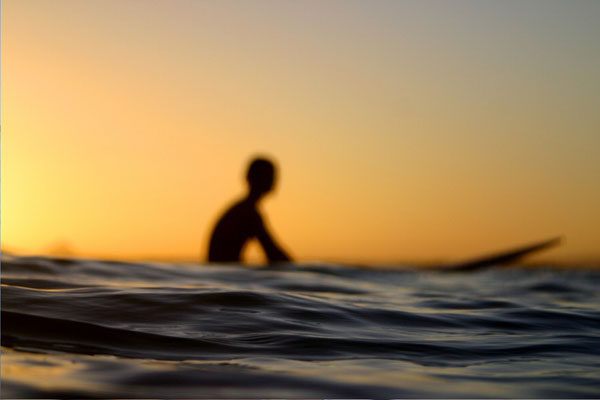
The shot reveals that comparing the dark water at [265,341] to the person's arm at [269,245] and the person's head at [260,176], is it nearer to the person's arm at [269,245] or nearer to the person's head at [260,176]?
the person's arm at [269,245]

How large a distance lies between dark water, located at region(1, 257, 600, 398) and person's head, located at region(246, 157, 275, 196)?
2.74m

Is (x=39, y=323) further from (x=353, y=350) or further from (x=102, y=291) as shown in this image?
(x=353, y=350)

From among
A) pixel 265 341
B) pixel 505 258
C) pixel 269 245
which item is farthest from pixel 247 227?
pixel 265 341

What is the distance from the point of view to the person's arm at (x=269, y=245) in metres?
6.52

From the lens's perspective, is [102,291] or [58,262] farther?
[58,262]

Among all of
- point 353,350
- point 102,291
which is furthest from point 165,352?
point 102,291

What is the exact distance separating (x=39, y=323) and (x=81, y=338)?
21 cm

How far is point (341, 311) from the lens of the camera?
3.09 m

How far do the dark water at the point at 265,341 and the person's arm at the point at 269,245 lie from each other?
2523 millimetres

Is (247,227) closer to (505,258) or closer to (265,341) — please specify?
(505,258)

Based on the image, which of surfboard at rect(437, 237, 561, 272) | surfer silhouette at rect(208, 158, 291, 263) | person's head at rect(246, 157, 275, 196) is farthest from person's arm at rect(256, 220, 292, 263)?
surfboard at rect(437, 237, 561, 272)

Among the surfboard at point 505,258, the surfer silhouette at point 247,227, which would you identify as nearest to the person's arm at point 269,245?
the surfer silhouette at point 247,227

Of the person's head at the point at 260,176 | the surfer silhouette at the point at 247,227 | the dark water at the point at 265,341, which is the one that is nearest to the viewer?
the dark water at the point at 265,341

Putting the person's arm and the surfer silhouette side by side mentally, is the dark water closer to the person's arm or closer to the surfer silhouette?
the surfer silhouette
